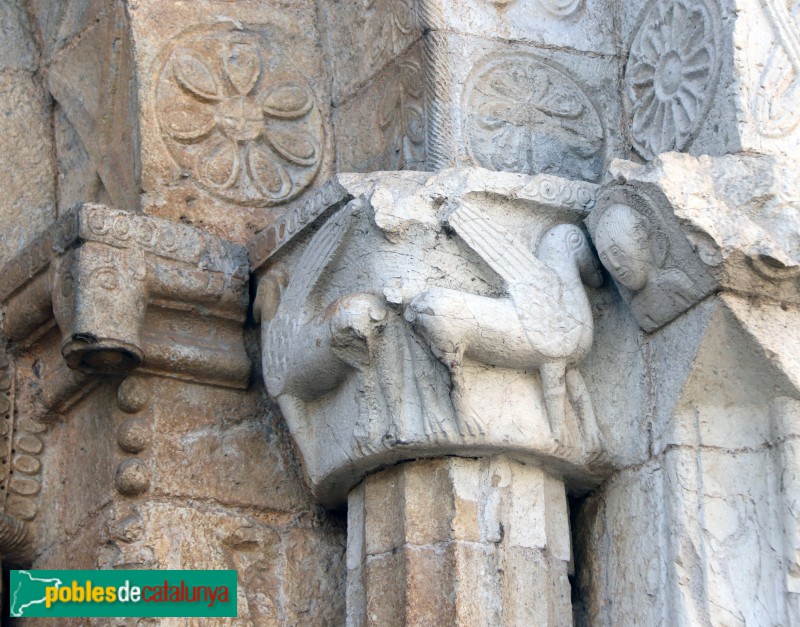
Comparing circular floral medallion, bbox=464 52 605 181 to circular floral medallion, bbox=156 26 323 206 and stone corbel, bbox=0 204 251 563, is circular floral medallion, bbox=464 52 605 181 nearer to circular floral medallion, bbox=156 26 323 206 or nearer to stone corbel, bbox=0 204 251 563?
circular floral medallion, bbox=156 26 323 206

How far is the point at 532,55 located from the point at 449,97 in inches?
10.3

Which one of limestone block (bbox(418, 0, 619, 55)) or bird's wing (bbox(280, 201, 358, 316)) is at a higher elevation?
limestone block (bbox(418, 0, 619, 55))

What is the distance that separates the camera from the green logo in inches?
160

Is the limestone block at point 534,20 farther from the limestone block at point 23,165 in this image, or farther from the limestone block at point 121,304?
the limestone block at point 23,165

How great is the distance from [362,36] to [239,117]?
358 mm

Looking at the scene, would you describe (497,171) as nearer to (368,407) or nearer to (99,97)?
(368,407)

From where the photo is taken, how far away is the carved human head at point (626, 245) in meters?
3.86

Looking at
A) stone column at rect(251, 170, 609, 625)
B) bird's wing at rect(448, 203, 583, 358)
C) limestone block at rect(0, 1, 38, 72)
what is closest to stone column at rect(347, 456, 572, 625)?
stone column at rect(251, 170, 609, 625)

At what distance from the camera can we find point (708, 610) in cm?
374

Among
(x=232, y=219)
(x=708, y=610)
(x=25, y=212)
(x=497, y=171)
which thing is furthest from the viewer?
(x=25, y=212)

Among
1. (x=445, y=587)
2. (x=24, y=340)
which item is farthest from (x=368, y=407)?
(x=24, y=340)

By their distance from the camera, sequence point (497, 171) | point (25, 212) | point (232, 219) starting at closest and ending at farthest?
point (497, 171)
point (232, 219)
point (25, 212)

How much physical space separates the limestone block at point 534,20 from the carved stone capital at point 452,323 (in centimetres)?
42

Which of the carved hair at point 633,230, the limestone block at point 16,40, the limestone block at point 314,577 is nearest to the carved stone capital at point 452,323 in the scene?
the carved hair at point 633,230
